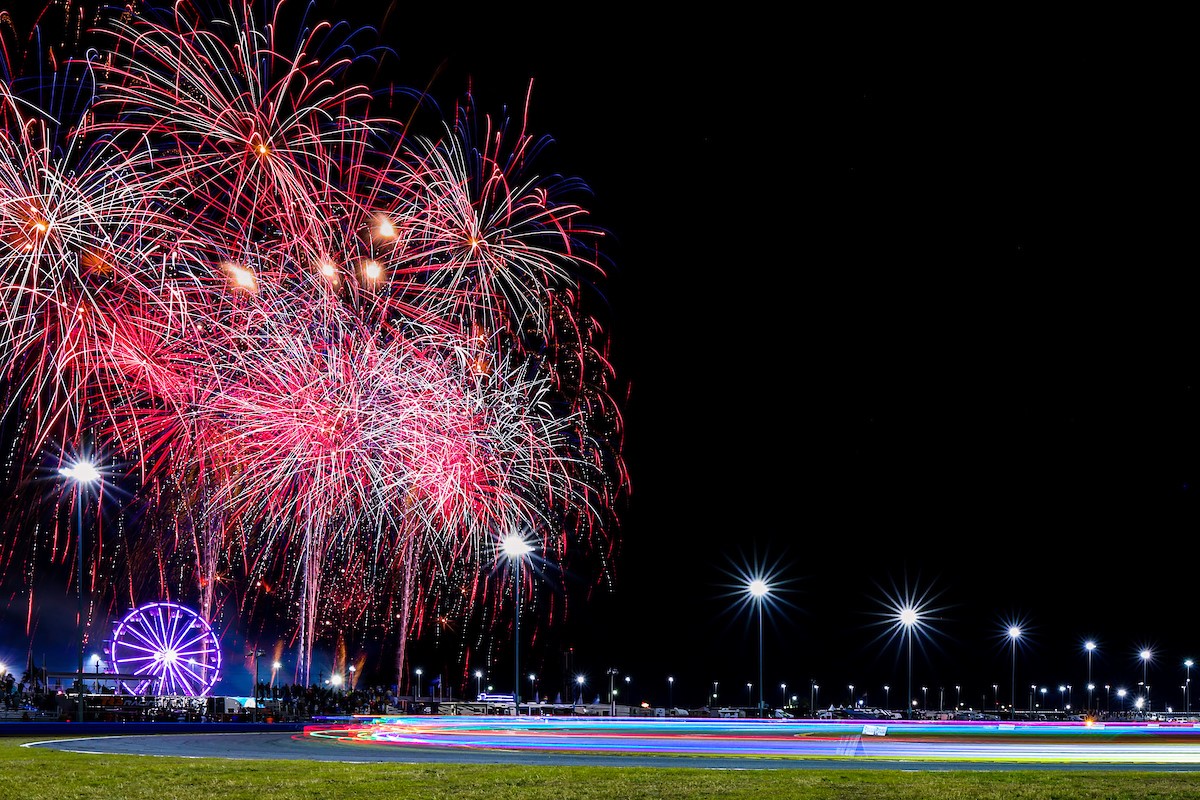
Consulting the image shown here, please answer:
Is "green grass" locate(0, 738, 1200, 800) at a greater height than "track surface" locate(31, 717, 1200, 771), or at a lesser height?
greater

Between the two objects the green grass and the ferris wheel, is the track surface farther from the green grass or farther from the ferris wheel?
the ferris wheel

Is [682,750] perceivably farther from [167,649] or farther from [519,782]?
[167,649]

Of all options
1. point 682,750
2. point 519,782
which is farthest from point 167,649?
point 519,782

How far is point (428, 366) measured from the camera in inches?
1357

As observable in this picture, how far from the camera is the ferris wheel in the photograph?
238 feet

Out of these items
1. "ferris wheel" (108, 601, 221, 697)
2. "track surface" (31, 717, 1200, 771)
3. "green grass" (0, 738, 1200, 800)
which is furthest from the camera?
"ferris wheel" (108, 601, 221, 697)

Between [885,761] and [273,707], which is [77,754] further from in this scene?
[273,707]

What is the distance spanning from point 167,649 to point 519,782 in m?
58.8

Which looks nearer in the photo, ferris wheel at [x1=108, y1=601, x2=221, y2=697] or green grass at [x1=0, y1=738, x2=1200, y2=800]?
green grass at [x1=0, y1=738, x2=1200, y2=800]

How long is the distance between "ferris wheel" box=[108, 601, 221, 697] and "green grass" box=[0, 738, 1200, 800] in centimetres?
4987

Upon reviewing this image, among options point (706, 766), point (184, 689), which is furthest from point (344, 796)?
point (184, 689)

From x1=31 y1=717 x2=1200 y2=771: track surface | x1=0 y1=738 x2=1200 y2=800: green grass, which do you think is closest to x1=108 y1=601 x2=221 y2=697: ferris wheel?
x1=31 y1=717 x2=1200 y2=771: track surface

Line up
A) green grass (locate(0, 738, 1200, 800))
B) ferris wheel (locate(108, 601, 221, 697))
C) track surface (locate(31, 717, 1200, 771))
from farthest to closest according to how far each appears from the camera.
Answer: ferris wheel (locate(108, 601, 221, 697)), track surface (locate(31, 717, 1200, 771)), green grass (locate(0, 738, 1200, 800))

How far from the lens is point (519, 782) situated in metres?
20.6
